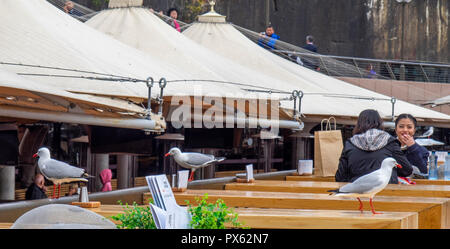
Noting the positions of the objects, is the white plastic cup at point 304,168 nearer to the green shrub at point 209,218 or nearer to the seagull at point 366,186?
the seagull at point 366,186

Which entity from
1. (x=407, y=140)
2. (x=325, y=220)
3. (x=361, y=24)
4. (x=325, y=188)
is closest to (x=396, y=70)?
(x=361, y=24)

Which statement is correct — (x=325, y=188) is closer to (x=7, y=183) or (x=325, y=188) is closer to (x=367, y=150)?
(x=367, y=150)

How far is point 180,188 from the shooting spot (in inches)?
245

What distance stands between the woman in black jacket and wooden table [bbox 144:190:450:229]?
0.74 metres

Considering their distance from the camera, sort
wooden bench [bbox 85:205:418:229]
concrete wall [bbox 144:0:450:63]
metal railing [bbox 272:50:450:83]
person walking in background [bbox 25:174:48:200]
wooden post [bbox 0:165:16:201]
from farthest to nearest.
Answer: concrete wall [bbox 144:0:450:63] < metal railing [bbox 272:50:450:83] < wooden post [bbox 0:165:16:201] < person walking in background [bbox 25:174:48:200] < wooden bench [bbox 85:205:418:229]

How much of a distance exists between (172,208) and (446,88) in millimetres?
19198

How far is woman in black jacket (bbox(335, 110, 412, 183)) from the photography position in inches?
259

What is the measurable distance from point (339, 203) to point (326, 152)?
372 centimetres

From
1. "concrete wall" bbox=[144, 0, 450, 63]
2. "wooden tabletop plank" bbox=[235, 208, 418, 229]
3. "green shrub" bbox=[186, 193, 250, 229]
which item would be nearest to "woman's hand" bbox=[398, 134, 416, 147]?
"wooden tabletop plank" bbox=[235, 208, 418, 229]

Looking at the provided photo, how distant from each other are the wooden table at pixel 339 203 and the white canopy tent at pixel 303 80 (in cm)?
655

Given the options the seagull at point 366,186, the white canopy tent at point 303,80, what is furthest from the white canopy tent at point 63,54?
the white canopy tent at point 303,80

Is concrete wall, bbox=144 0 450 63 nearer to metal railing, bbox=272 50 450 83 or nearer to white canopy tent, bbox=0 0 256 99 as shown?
metal railing, bbox=272 50 450 83

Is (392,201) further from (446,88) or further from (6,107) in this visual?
(446,88)

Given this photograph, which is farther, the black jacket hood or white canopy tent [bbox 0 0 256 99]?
white canopy tent [bbox 0 0 256 99]
